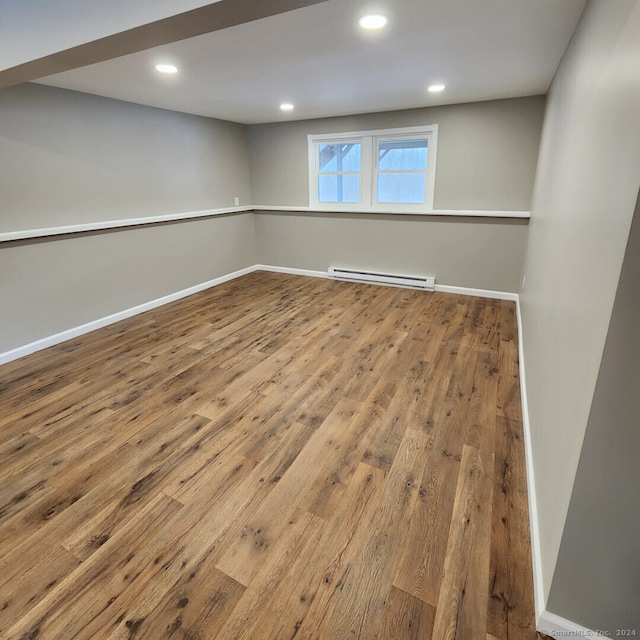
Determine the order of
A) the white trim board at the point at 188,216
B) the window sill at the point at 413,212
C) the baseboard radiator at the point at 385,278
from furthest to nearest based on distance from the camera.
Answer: the baseboard radiator at the point at 385,278 < the window sill at the point at 413,212 < the white trim board at the point at 188,216

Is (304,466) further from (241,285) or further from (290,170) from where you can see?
(290,170)

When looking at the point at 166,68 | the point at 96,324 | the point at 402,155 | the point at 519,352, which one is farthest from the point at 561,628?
the point at 402,155

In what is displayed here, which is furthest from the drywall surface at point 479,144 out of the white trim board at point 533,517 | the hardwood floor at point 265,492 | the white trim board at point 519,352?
the white trim board at point 533,517

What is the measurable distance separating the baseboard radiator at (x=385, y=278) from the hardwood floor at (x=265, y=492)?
5.01 feet

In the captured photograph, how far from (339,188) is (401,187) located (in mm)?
Answer: 868

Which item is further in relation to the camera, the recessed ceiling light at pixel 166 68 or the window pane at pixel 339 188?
the window pane at pixel 339 188

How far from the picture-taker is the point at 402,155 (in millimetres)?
4559

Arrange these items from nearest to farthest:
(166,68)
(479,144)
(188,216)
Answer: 1. (166,68)
2. (479,144)
3. (188,216)

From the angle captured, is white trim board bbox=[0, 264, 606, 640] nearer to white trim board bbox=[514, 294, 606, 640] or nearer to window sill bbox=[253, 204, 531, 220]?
white trim board bbox=[514, 294, 606, 640]

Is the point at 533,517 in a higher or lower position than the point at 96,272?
lower

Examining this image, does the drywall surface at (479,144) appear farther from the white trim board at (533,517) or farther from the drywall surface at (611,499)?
the drywall surface at (611,499)

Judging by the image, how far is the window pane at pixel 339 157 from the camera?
4.84 metres

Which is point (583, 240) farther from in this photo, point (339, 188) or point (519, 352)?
point (339, 188)

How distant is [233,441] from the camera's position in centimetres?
209
